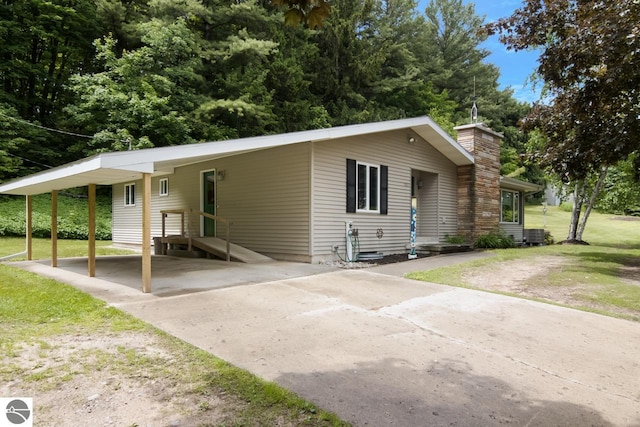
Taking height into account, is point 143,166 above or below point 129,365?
above

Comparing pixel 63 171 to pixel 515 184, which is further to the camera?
pixel 515 184

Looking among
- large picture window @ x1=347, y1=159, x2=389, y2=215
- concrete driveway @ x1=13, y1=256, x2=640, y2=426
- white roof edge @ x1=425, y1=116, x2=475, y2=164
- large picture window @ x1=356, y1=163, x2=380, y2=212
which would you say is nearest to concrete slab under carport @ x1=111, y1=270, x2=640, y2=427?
concrete driveway @ x1=13, y1=256, x2=640, y2=426

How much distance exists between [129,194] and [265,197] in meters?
8.47

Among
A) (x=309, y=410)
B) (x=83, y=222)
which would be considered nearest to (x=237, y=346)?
(x=309, y=410)

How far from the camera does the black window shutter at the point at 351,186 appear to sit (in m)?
10.2

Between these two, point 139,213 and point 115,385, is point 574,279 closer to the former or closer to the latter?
point 115,385

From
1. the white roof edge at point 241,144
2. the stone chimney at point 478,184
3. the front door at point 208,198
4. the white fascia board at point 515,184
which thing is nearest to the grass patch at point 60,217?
the front door at point 208,198

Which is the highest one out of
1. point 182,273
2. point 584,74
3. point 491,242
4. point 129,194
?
point 584,74

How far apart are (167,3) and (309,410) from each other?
20357mm

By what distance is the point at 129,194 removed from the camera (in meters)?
16.1

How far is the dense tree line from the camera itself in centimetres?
1778

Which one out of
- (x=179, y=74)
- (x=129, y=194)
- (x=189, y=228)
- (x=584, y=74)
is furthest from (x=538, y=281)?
(x=179, y=74)

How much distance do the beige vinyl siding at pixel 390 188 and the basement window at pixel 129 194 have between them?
955 centimetres

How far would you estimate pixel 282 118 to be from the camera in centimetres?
2175
